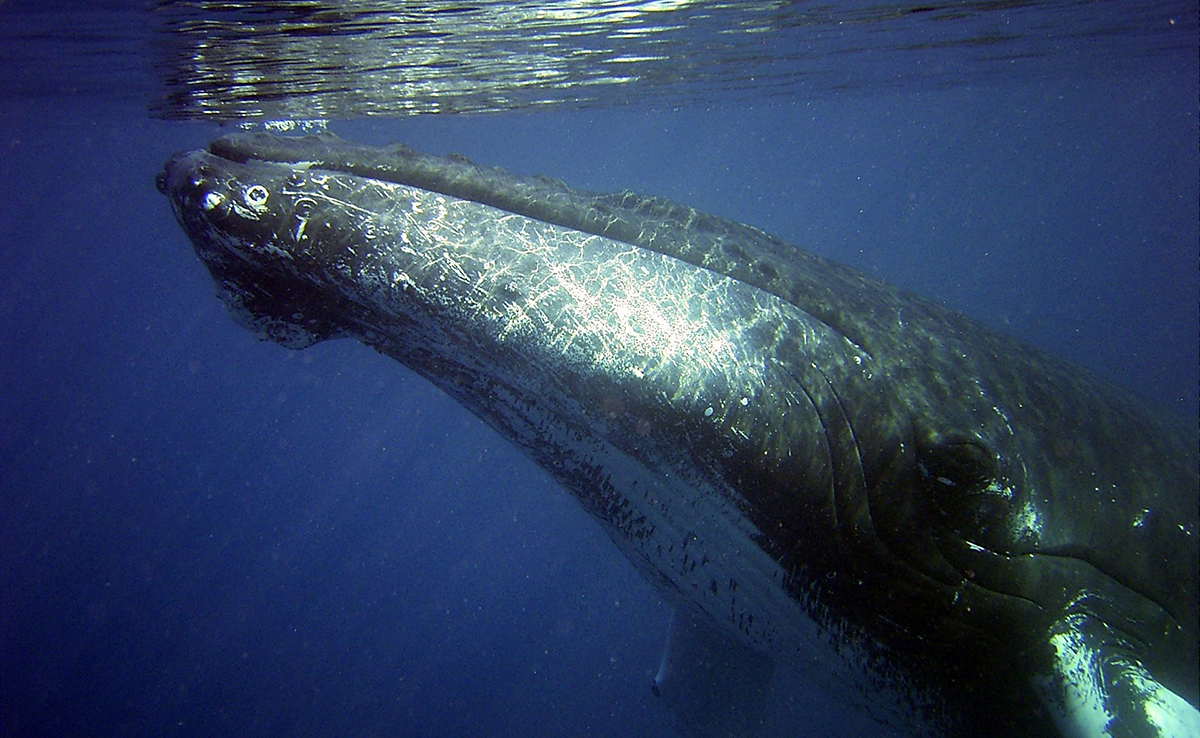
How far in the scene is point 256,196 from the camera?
311 centimetres

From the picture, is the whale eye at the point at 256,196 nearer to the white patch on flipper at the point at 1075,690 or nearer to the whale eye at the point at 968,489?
the whale eye at the point at 968,489

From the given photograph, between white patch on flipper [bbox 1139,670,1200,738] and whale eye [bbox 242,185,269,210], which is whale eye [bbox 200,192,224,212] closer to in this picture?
whale eye [bbox 242,185,269,210]

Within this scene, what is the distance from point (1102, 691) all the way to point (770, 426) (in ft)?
6.73

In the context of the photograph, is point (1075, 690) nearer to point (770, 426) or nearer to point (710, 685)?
point (770, 426)

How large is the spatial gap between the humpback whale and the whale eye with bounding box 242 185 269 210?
0.01m

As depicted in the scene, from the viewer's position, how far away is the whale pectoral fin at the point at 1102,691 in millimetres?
3014

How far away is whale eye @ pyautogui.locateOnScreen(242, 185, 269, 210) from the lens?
3090mm

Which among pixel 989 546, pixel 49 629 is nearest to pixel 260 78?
pixel 989 546

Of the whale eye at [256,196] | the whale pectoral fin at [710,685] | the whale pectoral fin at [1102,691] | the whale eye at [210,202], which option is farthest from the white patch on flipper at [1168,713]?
the whale eye at [210,202]

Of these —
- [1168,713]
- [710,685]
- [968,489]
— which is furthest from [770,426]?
[710,685]

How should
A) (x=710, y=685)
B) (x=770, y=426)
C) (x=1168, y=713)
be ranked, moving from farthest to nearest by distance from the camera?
(x=710, y=685) → (x=770, y=426) → (x=1168, y=713)

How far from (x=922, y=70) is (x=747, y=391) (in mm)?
29139

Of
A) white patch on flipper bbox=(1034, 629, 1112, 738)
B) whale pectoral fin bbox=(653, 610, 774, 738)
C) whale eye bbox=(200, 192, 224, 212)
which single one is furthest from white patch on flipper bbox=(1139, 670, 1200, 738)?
whale eye bbox=(200, 192, 224, 212)

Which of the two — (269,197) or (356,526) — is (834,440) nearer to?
(269,197)
